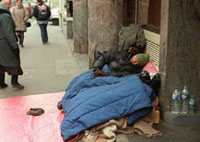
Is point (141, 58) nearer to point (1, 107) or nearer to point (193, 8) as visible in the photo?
point (193, 8)

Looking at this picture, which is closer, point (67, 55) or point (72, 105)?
point (72, 105)

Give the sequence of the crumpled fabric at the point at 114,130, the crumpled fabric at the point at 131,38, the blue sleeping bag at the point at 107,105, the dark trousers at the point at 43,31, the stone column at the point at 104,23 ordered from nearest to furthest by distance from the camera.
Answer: the crumpled fabric at the point at 114,130 → the blue sleeping bag at the point at 107,105 → the stone column at the point at 104,23 → the crumpled fabric at the point at 131,38 → the dark trousers at the point at 43,31

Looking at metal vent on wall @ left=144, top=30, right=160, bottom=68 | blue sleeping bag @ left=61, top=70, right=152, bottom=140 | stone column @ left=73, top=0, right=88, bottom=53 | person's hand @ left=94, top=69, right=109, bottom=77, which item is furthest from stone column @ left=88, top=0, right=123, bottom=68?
stone column @ left=73, top=0, right=88, bottom=53

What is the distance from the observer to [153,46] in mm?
5777

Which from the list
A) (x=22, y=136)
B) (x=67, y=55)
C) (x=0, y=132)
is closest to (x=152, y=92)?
(x=22, y=136)

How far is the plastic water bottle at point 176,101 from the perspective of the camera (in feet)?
13.1

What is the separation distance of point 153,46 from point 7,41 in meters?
2.75

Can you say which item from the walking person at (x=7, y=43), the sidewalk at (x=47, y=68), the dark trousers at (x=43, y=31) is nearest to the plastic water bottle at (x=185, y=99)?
the sidewalk at (x=47, y=68)

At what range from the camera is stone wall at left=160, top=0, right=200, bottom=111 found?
3803mm

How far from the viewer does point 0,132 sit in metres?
4.14

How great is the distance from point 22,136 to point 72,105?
77 cm

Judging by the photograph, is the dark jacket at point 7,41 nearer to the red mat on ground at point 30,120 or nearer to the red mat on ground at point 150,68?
the red mat on ground at point 30,120

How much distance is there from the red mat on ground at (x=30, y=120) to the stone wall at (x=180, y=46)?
1.61 meters

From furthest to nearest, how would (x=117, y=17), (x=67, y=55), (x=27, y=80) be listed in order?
(x=67, y=55) < (x=27, y=80) < (x=117, y=17)
